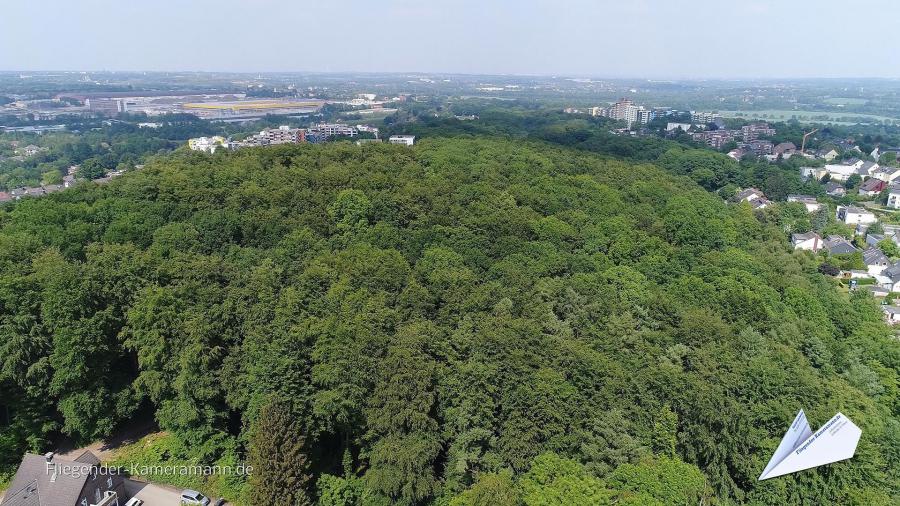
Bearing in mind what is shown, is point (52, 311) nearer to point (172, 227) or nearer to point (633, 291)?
point (172, 227)

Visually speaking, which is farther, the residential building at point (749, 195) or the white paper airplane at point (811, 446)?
the residential building at point (749, 195)

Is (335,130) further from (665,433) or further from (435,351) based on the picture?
(665,433)

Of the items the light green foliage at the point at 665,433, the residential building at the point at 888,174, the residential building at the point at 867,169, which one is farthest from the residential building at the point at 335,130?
the light green foliage at the point at 665,433

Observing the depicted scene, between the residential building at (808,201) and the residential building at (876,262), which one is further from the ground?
the residential building at (808,201)

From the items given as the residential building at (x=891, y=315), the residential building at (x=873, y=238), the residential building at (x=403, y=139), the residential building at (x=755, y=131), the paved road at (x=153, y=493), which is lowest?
the paved road at (x=153, y=493)

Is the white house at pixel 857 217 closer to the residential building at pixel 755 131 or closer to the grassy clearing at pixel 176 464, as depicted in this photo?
the residential building at pixel 755 131

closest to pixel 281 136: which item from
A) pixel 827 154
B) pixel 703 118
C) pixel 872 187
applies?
pixel 872 187

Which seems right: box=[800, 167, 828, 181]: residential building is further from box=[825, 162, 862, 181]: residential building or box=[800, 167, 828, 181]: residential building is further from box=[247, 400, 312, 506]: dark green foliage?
box=[247, 400, 312, 506]: dark green foliage

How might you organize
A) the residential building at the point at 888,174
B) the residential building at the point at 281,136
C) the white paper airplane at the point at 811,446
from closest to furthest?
1. the white paper airplane at the point at 811,446
2. the residential building at the point at 888,174
3. the residential building at the point at 281,136

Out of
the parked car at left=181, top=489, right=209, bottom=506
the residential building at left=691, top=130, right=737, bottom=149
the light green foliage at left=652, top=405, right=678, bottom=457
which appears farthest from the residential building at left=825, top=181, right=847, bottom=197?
the parked car at left=181, top=489, right=209, bottom=506
